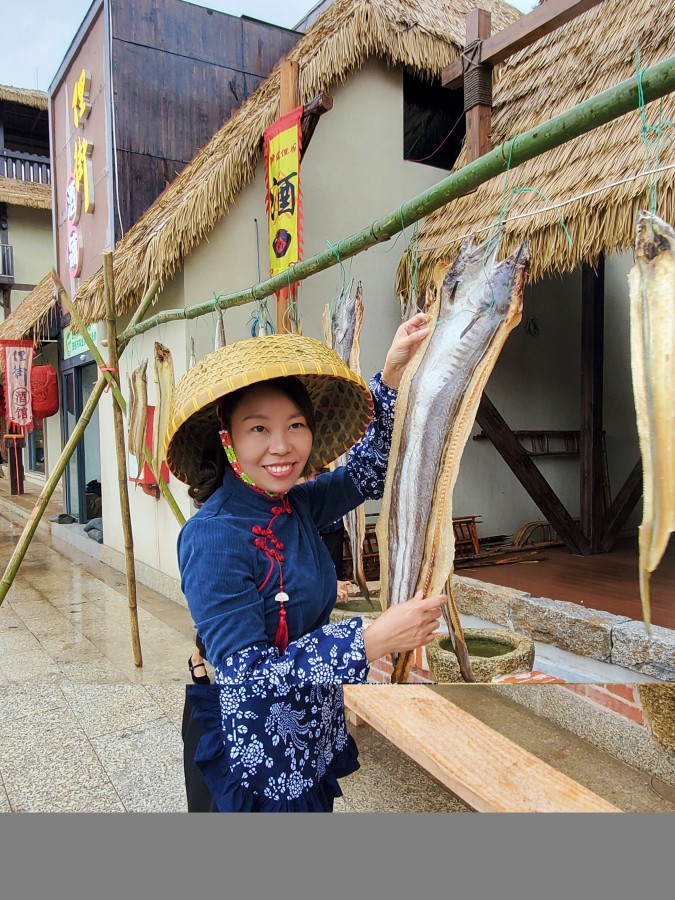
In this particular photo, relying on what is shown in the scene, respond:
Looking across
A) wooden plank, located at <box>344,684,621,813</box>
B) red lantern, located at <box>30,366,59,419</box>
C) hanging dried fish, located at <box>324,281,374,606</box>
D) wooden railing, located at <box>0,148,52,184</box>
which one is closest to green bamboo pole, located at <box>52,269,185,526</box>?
hanging dried fish, located at <box>324,281,374,606</box>

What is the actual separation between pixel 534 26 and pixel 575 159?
490mm

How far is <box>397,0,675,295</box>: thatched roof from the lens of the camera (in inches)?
59.2

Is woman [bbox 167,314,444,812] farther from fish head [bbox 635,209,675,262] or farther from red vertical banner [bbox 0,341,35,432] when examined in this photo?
red vertical banner [bbox 0,341,35,432]

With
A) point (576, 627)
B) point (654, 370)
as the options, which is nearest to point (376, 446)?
point (654, 370)

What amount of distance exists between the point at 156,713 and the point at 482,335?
9.44 ft

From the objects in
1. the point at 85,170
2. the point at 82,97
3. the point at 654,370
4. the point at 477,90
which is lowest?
the point at 654,370

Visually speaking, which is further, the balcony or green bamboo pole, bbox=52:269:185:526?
the balcony

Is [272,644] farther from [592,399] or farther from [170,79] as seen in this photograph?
[170,79]

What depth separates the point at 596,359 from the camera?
275cm

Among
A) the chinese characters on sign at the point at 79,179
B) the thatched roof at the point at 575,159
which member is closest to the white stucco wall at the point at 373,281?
the thatched roof at the point at 575,159

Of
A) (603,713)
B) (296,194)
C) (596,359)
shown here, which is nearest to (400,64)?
(296,194)

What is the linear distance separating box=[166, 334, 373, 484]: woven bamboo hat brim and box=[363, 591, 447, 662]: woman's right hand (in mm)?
535

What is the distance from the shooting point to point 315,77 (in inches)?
142

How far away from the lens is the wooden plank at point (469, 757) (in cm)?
184
